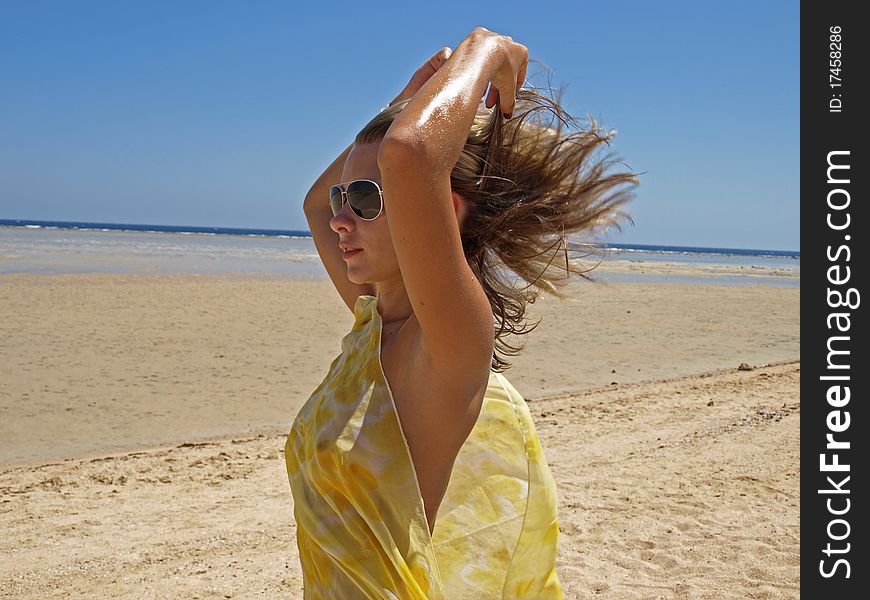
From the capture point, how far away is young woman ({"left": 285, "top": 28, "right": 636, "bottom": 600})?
4.59 ft

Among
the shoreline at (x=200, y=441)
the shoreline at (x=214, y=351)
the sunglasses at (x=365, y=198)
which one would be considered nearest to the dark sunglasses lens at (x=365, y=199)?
the sunglasses at (x=365, y=198)

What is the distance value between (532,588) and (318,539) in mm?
484

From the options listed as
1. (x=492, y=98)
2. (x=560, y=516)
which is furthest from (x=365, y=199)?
(x=560, y=516)

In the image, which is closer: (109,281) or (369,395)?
(369,395)

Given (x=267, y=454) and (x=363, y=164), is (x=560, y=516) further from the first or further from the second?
(x=363, y=164)

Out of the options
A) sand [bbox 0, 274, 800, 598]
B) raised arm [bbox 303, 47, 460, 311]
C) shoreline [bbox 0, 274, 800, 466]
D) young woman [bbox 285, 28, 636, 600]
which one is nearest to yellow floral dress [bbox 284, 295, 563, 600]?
young woman [bbox 285, 28, 636, 600]

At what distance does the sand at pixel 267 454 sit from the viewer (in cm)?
445

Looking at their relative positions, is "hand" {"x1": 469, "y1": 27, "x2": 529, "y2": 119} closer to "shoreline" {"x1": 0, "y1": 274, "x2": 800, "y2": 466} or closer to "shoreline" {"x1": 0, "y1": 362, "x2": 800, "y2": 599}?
"shoreline" {"x1": 0, "y1": 274, "x2": 800, "y2": 466}

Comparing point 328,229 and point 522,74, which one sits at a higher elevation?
point 522,74

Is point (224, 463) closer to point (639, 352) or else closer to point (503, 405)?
point (503, 405)

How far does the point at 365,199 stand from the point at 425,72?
1.71 ft

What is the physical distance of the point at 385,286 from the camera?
1.81m

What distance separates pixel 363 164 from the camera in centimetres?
179
